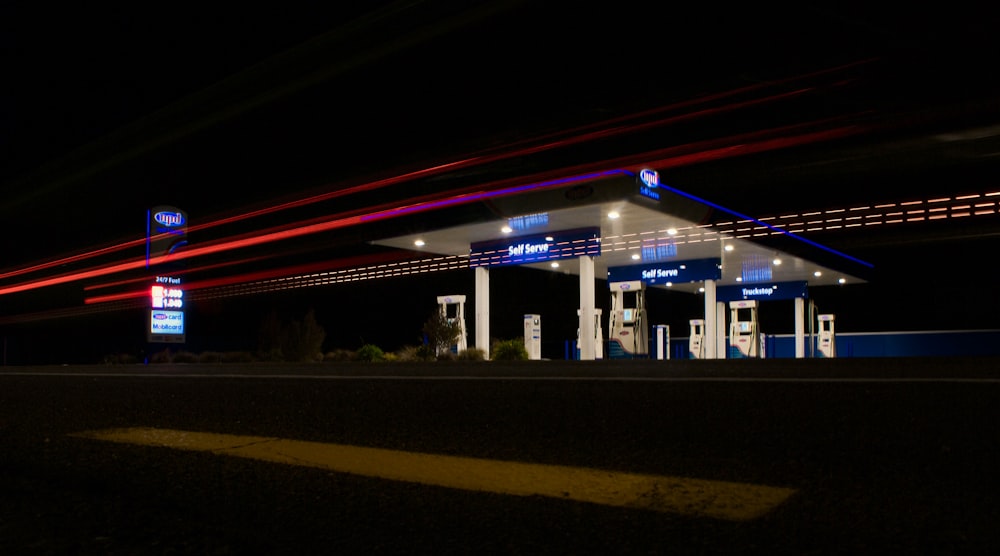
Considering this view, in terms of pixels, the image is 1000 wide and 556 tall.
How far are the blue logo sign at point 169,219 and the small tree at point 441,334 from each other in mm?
11725

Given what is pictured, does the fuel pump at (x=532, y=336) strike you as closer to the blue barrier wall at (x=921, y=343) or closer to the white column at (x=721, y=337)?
the blue barrier wall at (x=921, y=343)

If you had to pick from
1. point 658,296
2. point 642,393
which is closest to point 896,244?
point 658,296

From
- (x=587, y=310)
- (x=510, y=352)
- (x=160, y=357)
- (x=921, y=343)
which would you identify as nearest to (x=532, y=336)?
(x=510, y=352)

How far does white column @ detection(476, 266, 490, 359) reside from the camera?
2564cm

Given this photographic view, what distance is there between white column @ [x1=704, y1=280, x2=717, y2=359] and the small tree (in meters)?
9.50

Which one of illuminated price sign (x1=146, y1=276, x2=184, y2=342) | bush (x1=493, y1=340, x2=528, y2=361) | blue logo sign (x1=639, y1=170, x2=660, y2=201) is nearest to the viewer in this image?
blue logo sign (x1=639, y1=170, x2=660, y2=201)

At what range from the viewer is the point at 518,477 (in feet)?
13.5

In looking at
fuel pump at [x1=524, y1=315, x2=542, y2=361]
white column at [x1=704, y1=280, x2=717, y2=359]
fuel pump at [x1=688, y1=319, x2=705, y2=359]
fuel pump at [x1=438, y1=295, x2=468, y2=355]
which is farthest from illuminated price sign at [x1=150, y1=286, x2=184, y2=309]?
fuel pump at [x1=688, y1=319, x2=705, y2=359]

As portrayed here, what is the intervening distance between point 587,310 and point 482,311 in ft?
13.7

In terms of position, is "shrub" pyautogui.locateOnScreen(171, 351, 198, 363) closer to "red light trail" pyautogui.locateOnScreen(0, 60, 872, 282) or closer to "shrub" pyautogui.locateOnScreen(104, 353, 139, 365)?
"shrub" pyautogui.locateOnScreen(104, 353, 139, 365)

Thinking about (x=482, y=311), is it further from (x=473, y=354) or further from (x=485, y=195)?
(x=485, y=195)

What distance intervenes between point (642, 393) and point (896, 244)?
140ft

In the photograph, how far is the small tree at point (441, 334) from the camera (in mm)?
24875

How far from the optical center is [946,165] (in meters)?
38.8
